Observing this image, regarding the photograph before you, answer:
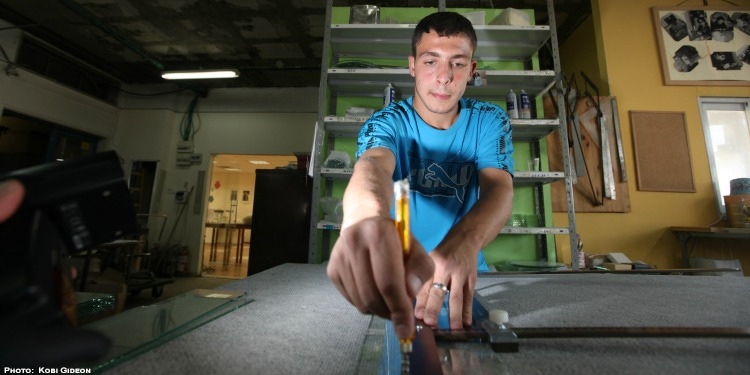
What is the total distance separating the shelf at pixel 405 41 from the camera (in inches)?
75.4

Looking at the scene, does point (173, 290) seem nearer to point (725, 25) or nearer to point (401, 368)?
point (401, 368)

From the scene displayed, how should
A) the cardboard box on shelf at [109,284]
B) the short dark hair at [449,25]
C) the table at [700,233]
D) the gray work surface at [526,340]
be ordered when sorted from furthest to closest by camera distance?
the cardboard box on shelf at [109,284] < the table at [700,233] < the short dark hair at [449,25] < the gray work surface at [526,340]

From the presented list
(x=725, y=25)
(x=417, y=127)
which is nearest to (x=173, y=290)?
(x=417, y=127)

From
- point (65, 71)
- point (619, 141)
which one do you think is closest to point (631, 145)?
point (619, 141)

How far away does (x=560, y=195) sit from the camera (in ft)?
8.34

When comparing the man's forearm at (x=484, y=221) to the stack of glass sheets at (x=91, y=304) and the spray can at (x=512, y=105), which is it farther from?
the spray can at (x=512, y=105)

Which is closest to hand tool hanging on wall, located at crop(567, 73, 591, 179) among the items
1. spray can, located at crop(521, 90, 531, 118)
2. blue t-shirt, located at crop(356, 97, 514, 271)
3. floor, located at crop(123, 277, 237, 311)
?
spray can, located at crop(521, 90, 531, 118)

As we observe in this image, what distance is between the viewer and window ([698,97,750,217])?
2.61m

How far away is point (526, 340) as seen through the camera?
431 mm

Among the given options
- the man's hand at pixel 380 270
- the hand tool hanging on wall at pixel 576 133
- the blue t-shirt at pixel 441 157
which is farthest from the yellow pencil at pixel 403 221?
the hand tool hanging on wall at pixel 576 133

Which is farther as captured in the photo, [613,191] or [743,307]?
[613,191]

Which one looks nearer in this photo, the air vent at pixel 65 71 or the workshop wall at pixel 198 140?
the air vent at pixel 65 71

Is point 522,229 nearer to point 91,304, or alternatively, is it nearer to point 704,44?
point 91,304

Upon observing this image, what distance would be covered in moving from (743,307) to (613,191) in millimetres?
2316
